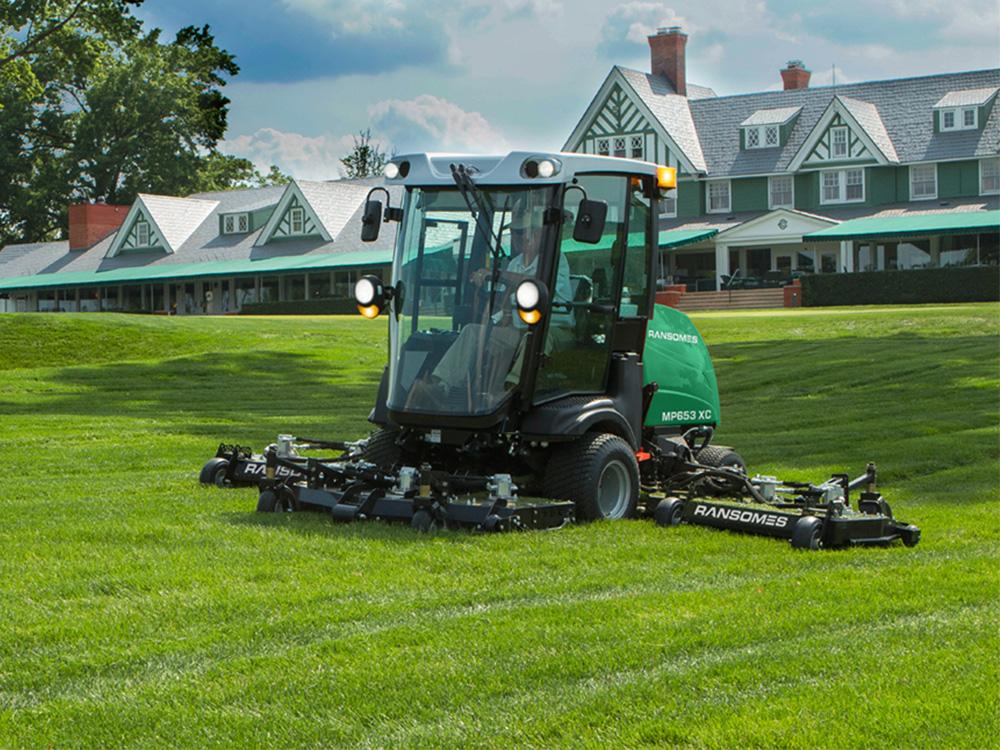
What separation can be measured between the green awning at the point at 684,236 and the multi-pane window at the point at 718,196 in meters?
3.04

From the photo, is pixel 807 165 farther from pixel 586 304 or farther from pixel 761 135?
pixel 586 304

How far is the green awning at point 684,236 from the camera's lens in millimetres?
50625

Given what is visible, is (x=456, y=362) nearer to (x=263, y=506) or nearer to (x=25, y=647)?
(x=263, y=506)

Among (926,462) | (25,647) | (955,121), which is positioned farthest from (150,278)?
(25,647)

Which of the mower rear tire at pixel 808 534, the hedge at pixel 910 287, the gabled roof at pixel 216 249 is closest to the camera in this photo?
the mower rear tire at pixel 808 534

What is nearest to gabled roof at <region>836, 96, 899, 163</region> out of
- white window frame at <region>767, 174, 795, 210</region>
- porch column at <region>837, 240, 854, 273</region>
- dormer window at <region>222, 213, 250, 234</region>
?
white window frame at <region>767, 174, 795, 210</region>

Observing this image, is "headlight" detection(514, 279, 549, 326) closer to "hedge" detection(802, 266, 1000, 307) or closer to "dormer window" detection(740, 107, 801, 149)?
"hedge" detection(802, 266, 1000, 307)

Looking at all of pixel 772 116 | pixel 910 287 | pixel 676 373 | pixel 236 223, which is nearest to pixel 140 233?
pixel 236 223

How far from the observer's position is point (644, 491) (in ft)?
35.3

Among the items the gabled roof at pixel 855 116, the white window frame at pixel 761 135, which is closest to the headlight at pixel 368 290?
the gabled roof at pixel 855 116

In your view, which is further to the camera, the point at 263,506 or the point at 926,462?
the point at 926,462

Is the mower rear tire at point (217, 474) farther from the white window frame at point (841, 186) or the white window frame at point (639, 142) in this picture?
the white window frame at point (639, 142)

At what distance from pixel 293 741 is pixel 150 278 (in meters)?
57.9

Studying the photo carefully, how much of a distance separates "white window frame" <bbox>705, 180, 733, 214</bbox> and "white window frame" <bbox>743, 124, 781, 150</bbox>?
1.70 meters
